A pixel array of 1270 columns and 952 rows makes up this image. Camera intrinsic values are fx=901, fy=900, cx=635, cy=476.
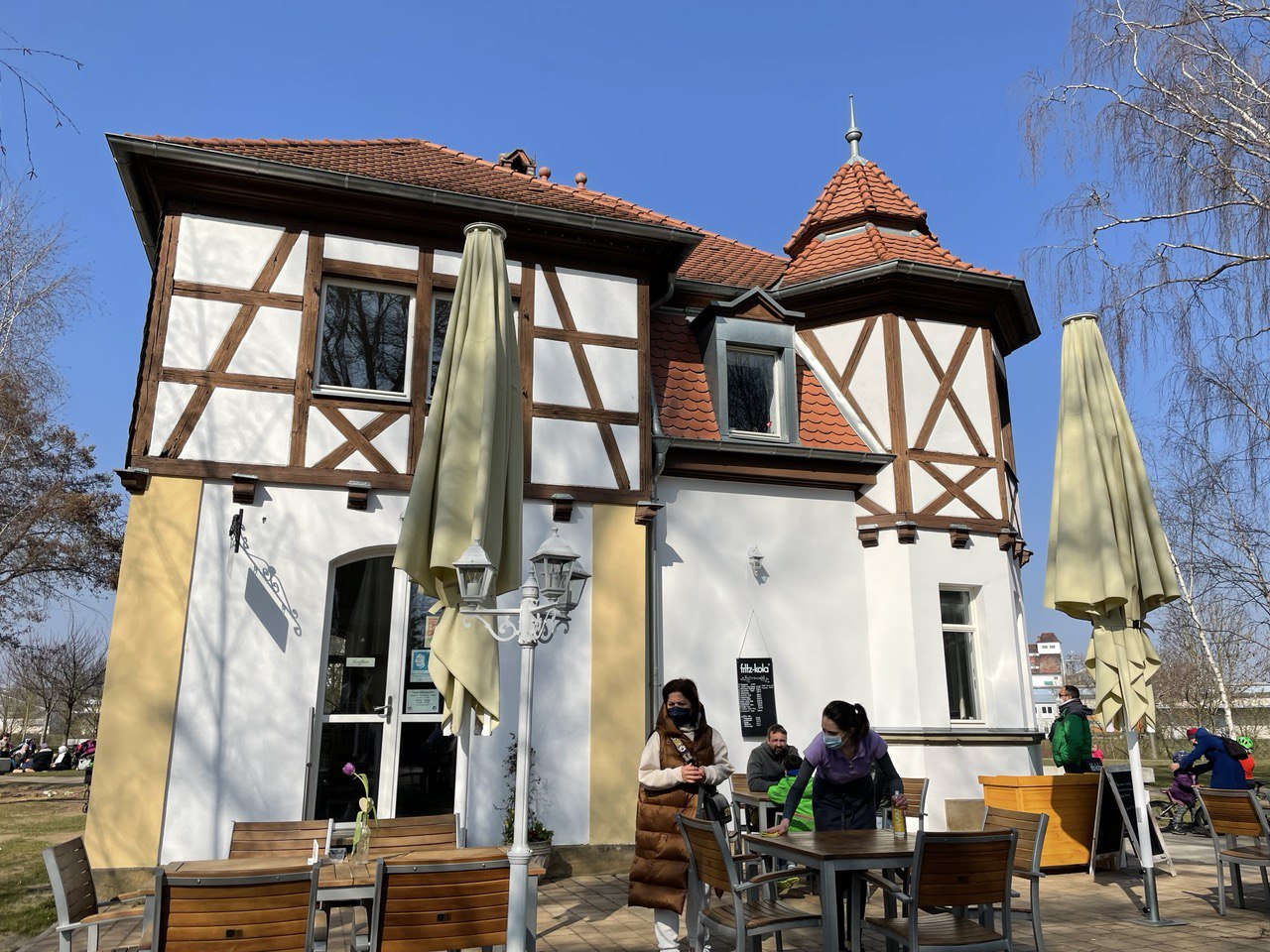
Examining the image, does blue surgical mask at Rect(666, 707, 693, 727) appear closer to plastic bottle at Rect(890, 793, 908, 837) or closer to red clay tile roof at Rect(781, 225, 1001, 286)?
plastic bottle at Rect(890, 793, 908, 837)

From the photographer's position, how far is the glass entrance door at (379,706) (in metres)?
8.64

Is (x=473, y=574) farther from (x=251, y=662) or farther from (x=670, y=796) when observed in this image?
(x=251, y=662)

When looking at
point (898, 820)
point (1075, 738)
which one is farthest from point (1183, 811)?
point (898, 820)

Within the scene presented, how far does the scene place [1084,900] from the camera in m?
7.71

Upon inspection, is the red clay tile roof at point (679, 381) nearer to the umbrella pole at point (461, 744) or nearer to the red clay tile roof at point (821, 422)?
the red clay tile roof at point (821, 422)

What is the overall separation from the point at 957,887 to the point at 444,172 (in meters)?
9.59

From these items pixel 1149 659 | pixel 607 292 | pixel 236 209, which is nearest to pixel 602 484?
pixel 607 292

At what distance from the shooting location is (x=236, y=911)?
3785mm

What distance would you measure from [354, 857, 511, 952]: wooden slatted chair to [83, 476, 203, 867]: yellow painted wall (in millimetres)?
5029

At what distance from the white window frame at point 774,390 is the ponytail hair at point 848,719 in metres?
5.96

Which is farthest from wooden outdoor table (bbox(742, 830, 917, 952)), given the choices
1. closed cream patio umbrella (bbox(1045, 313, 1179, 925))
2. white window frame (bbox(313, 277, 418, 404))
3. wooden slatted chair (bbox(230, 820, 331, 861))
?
white window frame (bbox(313, 277, 418, 404))

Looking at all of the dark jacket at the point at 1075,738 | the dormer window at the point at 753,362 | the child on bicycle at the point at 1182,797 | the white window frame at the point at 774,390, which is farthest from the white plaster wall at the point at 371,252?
the child on bicycle at the point at 1182,797

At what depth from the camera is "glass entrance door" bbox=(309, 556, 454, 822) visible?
28.3 feet

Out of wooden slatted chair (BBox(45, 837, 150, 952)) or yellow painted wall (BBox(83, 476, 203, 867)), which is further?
yellow painted wall (BBox(83, 476, 203, 867))
